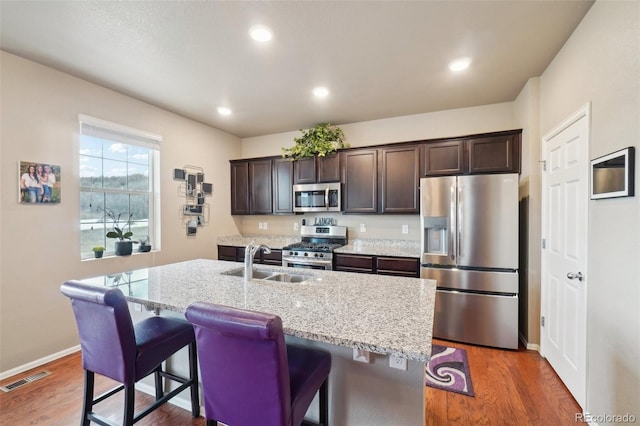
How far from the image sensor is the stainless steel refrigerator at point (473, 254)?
9.36 ft

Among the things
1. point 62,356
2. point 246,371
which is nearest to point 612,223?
point 246,371

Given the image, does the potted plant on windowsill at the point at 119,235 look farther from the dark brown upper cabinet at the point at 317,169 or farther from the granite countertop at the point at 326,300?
the dark brown upper cabinet at the point at 317,169

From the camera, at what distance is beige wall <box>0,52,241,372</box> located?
2.39 metres

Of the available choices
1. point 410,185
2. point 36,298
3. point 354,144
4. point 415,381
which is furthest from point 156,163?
point 415,381

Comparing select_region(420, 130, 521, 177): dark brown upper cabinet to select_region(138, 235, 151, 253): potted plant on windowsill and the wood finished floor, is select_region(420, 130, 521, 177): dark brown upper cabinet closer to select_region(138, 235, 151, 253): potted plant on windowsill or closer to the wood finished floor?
the wood finished floor

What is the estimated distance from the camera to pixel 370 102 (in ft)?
11.3

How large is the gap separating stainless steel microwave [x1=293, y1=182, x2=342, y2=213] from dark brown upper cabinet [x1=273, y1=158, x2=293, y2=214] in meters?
0.12

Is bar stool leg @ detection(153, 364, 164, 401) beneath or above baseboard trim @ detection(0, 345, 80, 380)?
above

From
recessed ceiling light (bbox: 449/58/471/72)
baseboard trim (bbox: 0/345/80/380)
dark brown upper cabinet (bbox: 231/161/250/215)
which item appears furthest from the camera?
dark brown upper cabinet (bbox: 231/161/250/215)

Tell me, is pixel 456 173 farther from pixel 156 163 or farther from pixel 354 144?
pixel 156 163

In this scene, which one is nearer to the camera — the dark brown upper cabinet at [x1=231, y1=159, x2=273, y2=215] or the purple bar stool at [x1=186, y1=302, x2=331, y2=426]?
the purple bar stool at [x1=186, y1=302, x2=331, y2=426]

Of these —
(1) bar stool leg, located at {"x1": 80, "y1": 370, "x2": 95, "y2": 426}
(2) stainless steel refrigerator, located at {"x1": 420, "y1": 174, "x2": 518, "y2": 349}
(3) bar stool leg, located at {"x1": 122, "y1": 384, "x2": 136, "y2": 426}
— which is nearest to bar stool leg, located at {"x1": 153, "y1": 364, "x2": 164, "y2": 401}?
(1) bar stool leg, located at {"x1": 80, "y1": 370, "x2": 95, "y2": 426}

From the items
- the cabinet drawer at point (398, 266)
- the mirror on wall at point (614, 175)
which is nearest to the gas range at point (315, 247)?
the cabinet drawer at point (398, 266)

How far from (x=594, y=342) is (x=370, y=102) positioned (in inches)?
117
